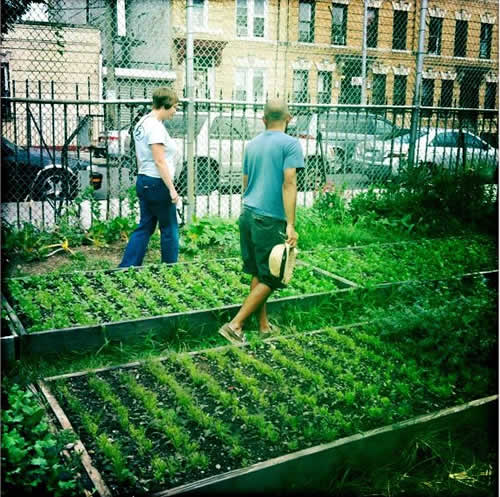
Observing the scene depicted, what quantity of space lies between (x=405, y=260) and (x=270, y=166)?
3166 mm

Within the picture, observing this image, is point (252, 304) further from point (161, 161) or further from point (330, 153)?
point (330, 153)

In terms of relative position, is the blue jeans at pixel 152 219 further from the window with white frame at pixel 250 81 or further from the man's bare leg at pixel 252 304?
the window with white frame at pixel 250 81

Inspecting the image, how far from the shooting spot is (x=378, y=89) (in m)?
24.8

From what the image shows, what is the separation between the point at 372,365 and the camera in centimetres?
440

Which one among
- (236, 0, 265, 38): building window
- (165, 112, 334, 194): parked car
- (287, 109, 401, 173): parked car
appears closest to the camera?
(165, 112, 334, 194): parked car

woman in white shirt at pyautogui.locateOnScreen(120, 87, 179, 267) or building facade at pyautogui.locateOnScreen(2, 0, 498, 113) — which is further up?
Answer: building facade at pyautogui.locateOnScreen(2, 0, 498, 113)

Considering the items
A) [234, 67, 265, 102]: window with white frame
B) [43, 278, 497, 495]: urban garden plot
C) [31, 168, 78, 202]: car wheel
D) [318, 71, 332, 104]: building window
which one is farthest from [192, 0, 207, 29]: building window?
[43, 278, 497, 495]: urban garden plot

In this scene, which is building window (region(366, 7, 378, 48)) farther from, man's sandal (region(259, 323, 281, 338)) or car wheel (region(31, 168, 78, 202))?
man's sandal (region(259, 323, 281, 338))

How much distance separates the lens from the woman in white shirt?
6.14m

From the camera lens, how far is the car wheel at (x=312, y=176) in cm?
948

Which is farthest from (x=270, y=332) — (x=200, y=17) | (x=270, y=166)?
A: (x=200, y=17)

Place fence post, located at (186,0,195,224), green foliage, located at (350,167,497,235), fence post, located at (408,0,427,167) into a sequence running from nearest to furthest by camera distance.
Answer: fence post, located at (186,0,195,224) → green foliage, located at (350,167,497,235) → fence post, located at (408,0,427,167)

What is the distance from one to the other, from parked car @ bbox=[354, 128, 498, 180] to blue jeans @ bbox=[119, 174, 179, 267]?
15.6ft

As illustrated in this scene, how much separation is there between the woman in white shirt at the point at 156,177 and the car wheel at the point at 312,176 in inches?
138
